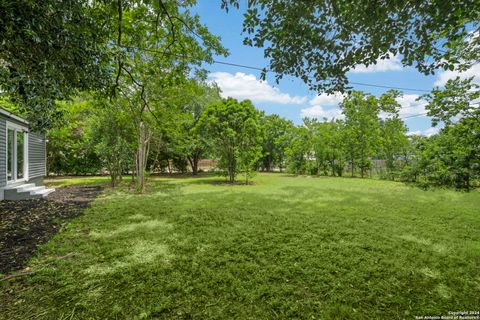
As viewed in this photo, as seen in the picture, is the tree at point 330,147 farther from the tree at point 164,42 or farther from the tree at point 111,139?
the tree at point 164,42

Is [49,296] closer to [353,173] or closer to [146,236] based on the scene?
[146,236]

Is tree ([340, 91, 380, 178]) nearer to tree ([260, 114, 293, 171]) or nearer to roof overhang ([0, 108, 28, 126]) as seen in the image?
tree ([260, 114, 293, 171])

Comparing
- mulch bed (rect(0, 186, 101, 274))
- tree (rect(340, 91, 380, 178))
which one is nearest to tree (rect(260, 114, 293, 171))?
tree (rect(340, 91, 380, 178))

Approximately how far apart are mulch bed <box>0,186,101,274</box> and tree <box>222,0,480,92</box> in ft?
12.7

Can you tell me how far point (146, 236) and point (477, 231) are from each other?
5671mm

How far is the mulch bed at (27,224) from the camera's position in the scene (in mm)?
2941

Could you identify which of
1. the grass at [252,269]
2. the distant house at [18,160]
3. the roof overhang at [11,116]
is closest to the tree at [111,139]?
the distant house at [18,160]

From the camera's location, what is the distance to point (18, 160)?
25.8 feet

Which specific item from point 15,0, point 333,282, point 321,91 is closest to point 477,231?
point 333,282

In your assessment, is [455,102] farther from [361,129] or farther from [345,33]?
[361,129]

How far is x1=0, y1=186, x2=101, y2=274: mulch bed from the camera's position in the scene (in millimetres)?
2941

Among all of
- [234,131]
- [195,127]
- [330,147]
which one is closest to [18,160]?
[195,127]

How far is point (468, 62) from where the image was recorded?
3725 mm

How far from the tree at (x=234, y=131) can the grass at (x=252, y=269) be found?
6843 millimetres
